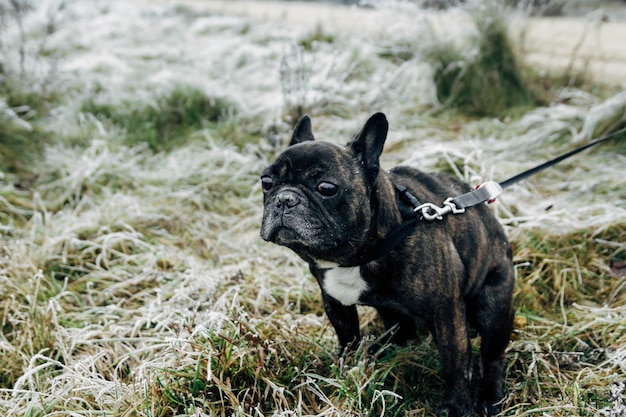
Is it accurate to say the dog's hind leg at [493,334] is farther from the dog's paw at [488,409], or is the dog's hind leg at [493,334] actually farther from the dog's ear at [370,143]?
the dog's ear at [370,143]

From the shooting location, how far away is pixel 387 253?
260cm

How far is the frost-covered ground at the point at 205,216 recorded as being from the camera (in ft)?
9.56

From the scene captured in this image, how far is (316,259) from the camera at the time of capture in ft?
8.68

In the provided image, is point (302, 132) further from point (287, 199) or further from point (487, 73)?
point (487, 73)

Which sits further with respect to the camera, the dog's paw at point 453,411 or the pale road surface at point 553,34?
the pale road surface at point 553,34

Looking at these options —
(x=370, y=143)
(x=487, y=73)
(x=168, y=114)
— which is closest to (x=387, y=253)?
(x=370, y=143)

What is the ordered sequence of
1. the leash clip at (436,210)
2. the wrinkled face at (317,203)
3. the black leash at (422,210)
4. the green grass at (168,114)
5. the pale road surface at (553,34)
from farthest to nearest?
the pale road surface at (553,34) → the green grass at (168,114) → the leash clip at (436,210) → the black leash at (422,210) → the wrinkled face at (317,203)

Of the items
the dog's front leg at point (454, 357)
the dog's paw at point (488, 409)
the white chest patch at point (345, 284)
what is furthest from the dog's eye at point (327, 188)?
the dog's paw at point (488, 409)

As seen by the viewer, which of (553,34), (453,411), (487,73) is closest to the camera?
(453,411)

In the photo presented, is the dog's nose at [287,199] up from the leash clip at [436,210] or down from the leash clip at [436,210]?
up

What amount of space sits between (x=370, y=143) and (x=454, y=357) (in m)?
1.01

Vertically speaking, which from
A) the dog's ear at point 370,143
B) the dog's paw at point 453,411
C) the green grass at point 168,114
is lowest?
the green grass at point 168,114

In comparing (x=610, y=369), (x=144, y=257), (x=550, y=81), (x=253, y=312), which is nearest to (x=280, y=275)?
(x=253, y=312)

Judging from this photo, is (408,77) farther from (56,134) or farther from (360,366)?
(360,366)
